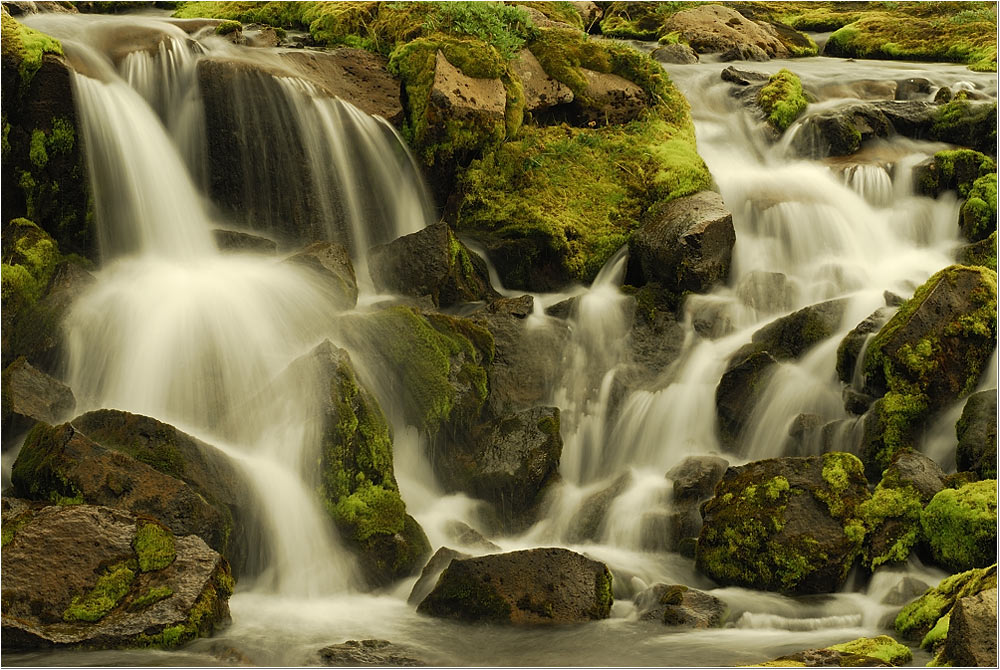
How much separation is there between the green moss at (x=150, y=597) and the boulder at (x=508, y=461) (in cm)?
323

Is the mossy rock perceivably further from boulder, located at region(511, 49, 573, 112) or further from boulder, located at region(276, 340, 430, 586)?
boulder, located at region(511, 49, 573, 112)

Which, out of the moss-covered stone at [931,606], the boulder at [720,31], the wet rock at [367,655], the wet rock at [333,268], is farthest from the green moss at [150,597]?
the boulder at [720,31]

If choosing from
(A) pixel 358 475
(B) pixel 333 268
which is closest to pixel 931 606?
(A) pixel 358 475

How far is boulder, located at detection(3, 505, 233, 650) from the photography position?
17.5 ft

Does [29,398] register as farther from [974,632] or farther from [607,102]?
[607,102]

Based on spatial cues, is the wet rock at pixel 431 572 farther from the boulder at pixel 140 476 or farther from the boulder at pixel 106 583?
the boulder at pixel 106 583

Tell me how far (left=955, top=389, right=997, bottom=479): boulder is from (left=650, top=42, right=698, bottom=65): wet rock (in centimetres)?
1061

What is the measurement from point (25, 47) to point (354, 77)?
4103 mm

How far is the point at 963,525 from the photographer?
258 inches

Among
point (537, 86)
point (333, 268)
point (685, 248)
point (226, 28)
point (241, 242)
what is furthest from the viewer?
point (537, 86)

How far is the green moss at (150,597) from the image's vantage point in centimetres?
552

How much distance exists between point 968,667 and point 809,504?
2.40 m

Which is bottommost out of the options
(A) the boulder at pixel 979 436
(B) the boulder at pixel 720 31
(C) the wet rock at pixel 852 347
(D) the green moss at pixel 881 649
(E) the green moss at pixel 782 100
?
(D) the green moss at pixel 881 649

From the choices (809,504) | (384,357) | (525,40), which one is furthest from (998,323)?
(525,40)
